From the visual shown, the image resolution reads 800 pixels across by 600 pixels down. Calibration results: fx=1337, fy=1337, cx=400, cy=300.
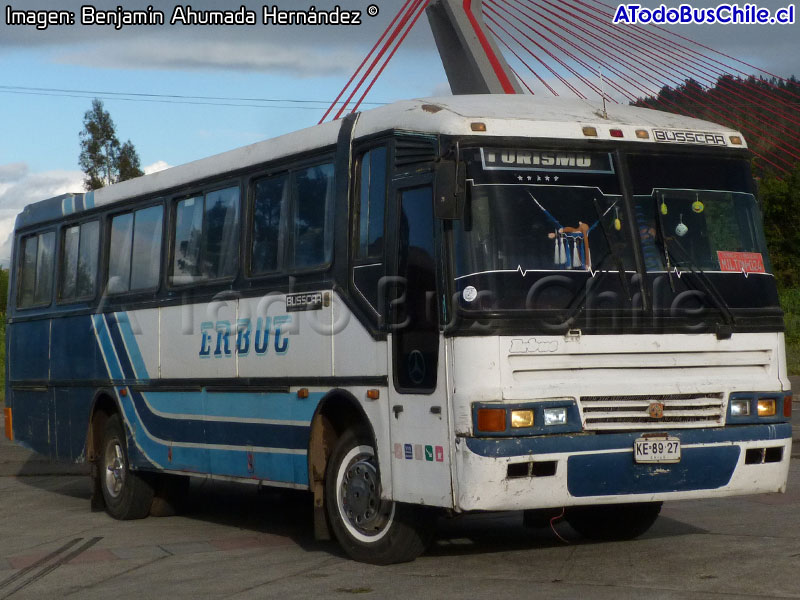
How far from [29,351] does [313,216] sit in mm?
6507

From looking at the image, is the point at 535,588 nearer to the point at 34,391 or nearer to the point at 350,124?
the point at 350,124

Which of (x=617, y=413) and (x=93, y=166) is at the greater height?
(x=93, y=166)

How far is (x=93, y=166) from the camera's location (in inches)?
3661

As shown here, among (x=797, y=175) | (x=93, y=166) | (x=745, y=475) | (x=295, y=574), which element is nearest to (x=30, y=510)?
(x=295, y=574)

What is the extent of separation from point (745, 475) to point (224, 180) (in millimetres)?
5129

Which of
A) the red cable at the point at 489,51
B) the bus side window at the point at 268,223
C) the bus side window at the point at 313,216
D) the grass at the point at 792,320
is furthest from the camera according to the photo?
the grass at the point at 792,320

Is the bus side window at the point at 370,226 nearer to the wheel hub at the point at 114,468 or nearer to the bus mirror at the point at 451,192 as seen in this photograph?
the bus mirror at the point at 451,192

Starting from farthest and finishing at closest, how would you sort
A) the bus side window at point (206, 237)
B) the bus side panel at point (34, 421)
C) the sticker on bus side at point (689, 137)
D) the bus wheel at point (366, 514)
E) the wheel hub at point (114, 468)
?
the bus side panel at point (34, 421)
the wheel hub at point (114, 468)
the bus side window at point (206, 237)
the sticker on bus side at point (689, 137)
the bus wheel at point (366, 514)

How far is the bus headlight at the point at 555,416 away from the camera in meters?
8.22

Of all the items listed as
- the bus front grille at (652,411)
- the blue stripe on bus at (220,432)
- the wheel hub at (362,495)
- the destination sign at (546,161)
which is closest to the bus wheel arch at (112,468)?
the blue stripe on bus at (220,432)

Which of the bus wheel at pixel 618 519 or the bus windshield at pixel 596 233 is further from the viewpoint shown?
the bus wheel at pixel 618 519

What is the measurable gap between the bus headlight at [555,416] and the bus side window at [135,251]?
17.9 ft

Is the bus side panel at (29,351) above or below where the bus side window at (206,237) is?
below

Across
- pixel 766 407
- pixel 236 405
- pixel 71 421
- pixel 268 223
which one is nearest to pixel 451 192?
pixel 766 407
